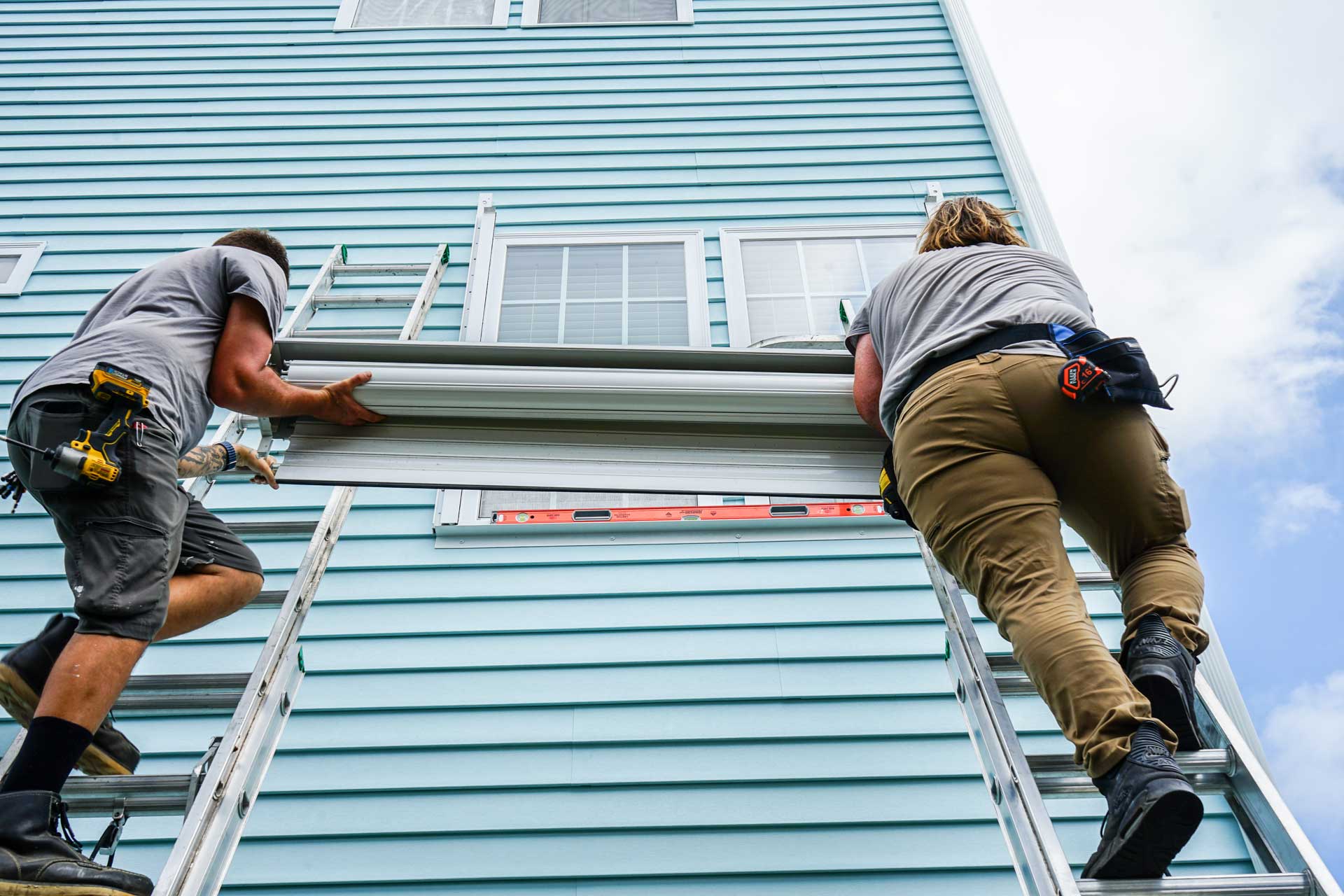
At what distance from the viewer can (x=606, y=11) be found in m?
→ 6.55

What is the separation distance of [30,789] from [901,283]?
80.7 inches

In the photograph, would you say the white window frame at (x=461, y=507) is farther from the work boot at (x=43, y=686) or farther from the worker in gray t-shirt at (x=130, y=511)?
the work boot at (x=43, y=686)

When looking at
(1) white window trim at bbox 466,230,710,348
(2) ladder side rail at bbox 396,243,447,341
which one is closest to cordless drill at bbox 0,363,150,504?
(2) ladder side rail at bbox 396,243,447,341

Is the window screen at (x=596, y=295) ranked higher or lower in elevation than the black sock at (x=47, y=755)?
higher

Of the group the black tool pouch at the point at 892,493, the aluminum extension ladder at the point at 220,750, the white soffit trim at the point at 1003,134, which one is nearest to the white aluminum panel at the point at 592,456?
the aluminum extension ladder at the point at 220,750

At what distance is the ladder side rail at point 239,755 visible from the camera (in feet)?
5.94

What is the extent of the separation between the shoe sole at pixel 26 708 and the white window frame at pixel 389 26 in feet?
17.1

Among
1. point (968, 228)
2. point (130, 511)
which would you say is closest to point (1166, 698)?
point (968, 228)

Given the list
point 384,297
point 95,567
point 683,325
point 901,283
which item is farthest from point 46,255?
point 901,283

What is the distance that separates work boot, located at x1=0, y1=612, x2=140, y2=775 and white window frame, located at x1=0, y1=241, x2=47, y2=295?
11.7 feet

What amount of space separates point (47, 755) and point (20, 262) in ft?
13.8

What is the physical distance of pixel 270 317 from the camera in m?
2.67

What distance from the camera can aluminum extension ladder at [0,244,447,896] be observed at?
1880 mm

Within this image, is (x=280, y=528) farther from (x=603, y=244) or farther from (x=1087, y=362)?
(x=603, y=244)
